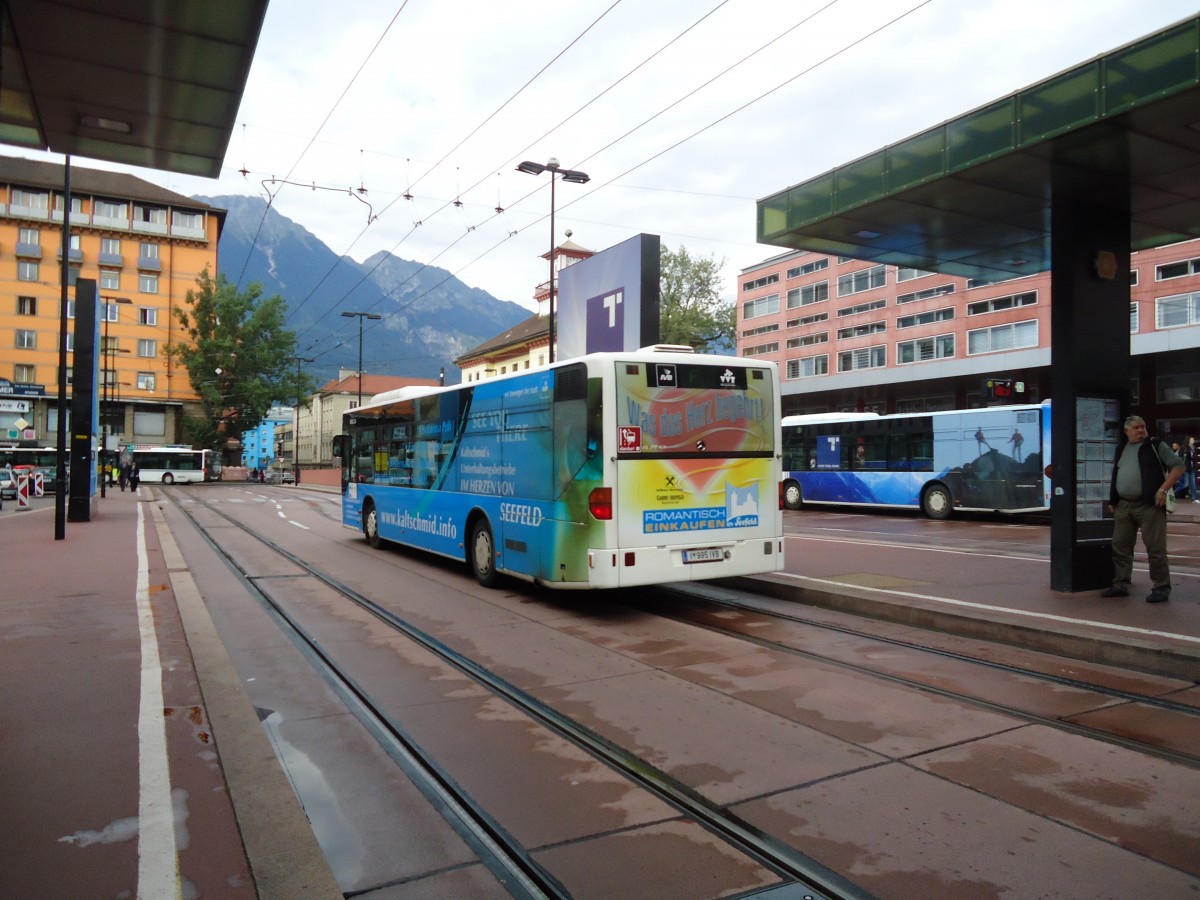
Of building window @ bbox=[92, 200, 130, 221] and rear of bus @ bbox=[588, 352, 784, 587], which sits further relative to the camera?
building window @ bbox=[92, 200, 130, 221]

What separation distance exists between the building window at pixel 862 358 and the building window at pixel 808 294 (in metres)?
5.21

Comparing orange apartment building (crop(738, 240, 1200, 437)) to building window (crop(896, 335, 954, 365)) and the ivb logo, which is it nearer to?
building window (crop(896, 335, 954, 365))

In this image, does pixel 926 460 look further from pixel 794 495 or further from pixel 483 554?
pixel 483 554

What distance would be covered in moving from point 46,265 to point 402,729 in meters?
81.1

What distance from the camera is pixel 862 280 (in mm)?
64000

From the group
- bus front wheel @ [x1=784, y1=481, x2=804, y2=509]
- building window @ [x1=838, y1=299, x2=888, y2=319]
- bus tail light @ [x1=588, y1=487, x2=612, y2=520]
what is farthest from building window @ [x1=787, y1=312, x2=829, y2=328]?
bus tail light @ [x1=588, y1=487, x2=612, y2=520]

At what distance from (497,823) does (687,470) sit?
5.67 meters

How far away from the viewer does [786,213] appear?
11391mm

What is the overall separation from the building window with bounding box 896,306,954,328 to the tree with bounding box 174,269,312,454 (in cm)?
4811

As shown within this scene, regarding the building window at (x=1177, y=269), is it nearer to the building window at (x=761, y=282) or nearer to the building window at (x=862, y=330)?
the building window at (x=862, y=330)

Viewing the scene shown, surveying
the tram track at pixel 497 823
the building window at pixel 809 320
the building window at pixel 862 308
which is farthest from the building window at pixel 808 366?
the tram track at pixel 497 823

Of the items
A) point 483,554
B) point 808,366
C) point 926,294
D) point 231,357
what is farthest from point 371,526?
point 231,357

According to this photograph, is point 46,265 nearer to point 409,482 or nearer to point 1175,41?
point 409,482

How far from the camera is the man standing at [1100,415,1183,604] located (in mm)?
8133
